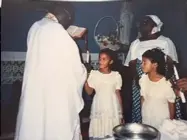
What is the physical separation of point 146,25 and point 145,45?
0.29ft

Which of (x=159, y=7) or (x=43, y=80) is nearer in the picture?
(x=43, y=80)

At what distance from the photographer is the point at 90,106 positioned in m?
1.31

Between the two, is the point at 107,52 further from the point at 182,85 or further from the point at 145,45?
the point at 182,85

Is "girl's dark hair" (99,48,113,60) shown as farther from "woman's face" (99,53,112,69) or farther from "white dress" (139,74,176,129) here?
"white dress" (139,74,176,129)

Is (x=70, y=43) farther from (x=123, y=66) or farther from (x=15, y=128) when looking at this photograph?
(x=15, y=128)

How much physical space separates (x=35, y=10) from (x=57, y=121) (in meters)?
0.47

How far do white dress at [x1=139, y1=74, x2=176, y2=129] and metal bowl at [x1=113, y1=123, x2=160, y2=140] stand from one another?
74mm

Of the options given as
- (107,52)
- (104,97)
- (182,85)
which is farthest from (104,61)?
(182,85)

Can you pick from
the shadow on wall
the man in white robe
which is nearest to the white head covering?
the man in white robe

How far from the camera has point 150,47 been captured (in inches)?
52.4

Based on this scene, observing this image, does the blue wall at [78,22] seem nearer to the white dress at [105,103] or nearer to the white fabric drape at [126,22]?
the white fabric drape at [126,22]

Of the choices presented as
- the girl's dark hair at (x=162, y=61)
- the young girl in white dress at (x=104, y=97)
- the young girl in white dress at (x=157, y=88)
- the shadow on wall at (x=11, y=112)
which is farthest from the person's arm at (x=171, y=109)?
the shadow on wall at (x=11, y=112)

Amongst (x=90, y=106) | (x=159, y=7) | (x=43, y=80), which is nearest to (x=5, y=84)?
(x=43, y=80)

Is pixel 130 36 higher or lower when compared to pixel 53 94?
higher
